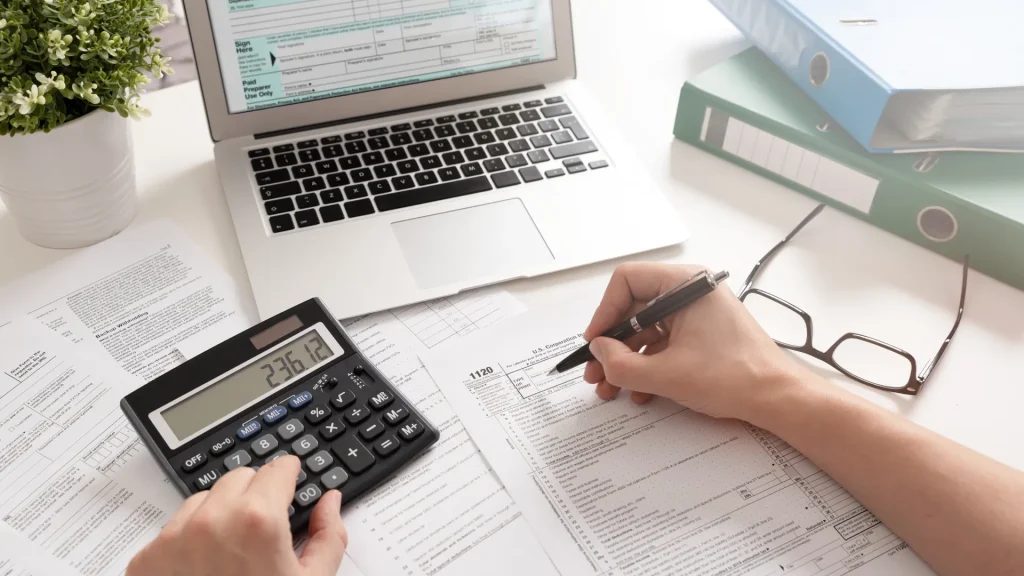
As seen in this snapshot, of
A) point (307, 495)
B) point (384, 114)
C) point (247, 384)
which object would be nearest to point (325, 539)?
point (307, 495)

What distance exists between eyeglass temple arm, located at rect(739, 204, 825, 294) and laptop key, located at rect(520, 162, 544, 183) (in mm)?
223

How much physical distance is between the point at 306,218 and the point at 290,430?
249 millimetres

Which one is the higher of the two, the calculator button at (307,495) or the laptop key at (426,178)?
the laptop key at (426,178)

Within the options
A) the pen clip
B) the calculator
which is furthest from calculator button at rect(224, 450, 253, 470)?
the pen clip

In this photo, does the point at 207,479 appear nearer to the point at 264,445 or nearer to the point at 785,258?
the point at 264,445

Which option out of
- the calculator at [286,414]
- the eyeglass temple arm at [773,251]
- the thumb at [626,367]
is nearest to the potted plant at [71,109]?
the calculator at [286,414]

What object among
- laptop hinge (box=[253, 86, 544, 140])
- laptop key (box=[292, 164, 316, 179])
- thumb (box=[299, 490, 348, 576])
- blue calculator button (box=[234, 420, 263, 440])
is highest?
laptop hinge (box=[253, 86, 544, 140])

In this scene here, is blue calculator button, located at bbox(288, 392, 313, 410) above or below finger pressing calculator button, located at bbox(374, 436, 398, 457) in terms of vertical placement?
above

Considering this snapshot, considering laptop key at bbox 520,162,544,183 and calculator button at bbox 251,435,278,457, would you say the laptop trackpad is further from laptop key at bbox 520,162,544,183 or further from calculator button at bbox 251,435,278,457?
calculator button at bbox 251,435,278,457

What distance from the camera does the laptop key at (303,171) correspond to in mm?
803

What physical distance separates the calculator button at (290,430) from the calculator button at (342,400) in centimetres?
3

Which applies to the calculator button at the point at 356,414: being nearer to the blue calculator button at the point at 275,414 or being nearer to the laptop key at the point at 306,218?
the blue calculator button at the point at 275,414

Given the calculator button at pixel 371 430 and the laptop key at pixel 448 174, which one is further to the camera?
the laptop key at pixel 448 174

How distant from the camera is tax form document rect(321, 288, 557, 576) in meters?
0.53
